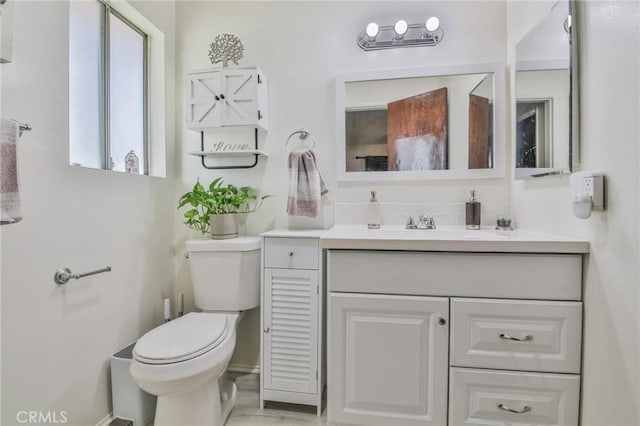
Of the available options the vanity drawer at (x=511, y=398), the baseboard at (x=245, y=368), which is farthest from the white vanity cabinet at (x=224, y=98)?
the vanity drawer at (x=511, y=398)

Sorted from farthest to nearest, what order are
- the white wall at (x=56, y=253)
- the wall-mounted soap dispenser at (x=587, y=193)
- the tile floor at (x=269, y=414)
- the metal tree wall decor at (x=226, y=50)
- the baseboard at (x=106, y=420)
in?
the metal tree wall decor at (x=226, y=50) → the tile floor at (x=269, y=414) → the baseboard at (x=106, y=420) → the white wall at (x=56, y=253) → the wall-mounted soap dispenser at (x=587, y=193)

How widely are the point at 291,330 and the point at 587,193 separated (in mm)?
1296

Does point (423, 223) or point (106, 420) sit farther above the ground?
point (423, 223)

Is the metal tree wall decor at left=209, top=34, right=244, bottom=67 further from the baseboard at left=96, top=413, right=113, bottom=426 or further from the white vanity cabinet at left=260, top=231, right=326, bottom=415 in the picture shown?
the baseboard at left=96, top=413, right=113, bottom=426

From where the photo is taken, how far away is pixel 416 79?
173 centimetres

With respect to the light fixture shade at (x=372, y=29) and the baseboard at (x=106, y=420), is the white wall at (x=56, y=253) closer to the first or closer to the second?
the baseboard at (x=106, y=420)

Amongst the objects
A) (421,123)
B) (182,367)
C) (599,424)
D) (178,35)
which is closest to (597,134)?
(421,123)

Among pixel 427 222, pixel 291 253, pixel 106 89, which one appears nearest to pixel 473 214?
pixel 427 222

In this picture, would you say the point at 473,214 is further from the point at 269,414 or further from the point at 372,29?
the point at 269,414

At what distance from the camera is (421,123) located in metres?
1.72

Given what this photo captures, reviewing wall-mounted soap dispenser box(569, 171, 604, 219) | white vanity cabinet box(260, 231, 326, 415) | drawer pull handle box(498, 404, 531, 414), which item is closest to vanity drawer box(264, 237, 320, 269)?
white vanity cabinet box(260, 231, 326, 415)

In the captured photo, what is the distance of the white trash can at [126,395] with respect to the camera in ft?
4.66

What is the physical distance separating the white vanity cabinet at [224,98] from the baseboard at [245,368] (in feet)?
4.67

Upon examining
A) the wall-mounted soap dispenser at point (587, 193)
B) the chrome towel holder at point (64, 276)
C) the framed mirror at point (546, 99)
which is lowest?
the chrome towel holder at point (64, 276)
